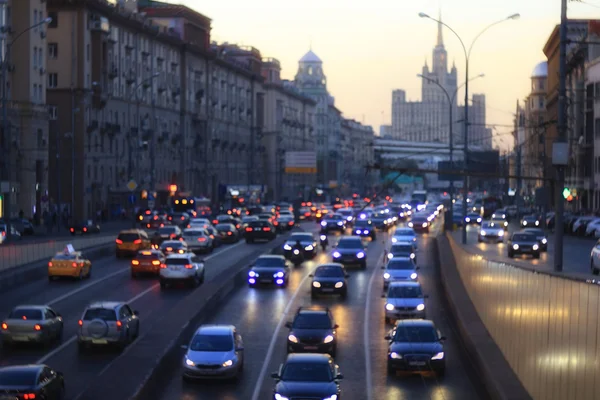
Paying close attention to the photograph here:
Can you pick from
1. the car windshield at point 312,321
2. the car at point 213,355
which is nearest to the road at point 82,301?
the car at point 213,355

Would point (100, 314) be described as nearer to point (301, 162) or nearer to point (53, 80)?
point (53, 80)

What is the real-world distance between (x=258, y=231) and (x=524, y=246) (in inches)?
811

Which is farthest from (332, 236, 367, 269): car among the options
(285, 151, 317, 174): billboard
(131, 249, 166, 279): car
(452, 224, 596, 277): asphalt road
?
(285, 151, 317, 174): billboard

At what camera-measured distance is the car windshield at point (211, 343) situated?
26156mm

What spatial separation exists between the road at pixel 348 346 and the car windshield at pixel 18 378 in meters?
3.56

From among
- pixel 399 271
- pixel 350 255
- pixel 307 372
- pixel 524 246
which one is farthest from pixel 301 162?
pixel 307 372

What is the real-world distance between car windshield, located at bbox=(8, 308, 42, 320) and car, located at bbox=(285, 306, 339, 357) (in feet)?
20.7

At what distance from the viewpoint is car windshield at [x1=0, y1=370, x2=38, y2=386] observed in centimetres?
2088

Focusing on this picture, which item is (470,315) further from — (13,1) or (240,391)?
(13,1)

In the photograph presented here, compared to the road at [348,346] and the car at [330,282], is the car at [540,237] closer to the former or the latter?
the road at [348,346]

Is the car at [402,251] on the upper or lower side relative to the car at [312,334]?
upper

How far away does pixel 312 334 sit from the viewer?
97.1 ft

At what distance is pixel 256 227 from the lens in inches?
2800

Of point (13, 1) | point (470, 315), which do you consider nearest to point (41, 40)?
point (13, 1)
